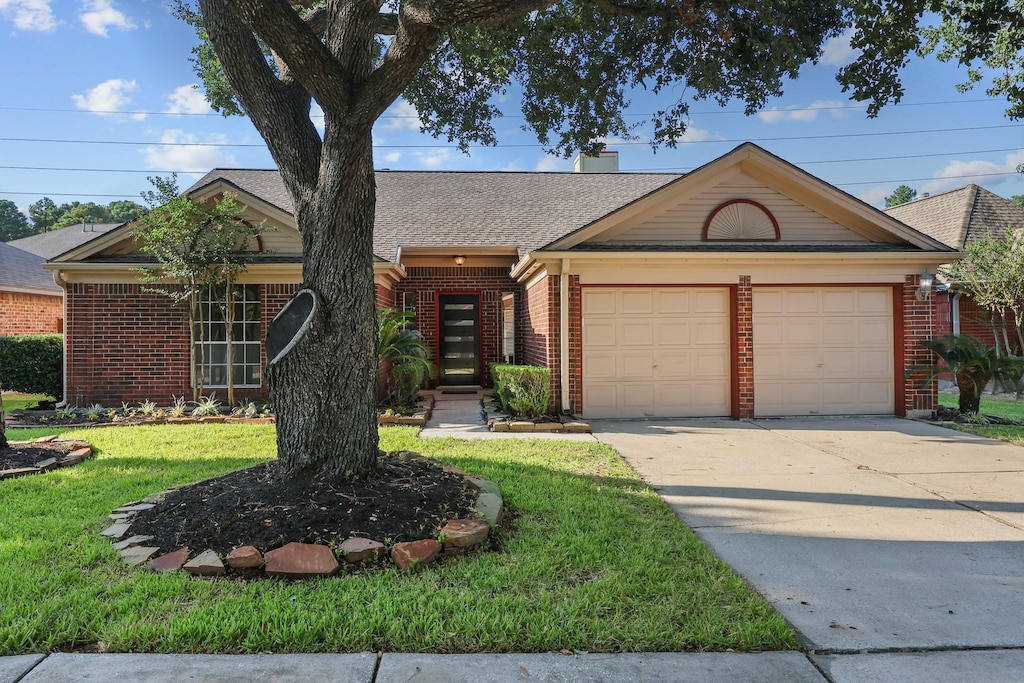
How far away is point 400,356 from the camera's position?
10203mm

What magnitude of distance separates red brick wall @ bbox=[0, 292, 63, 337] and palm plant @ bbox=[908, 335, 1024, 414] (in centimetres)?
2216

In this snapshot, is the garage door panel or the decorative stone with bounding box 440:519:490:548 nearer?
the decorative stone with bounding box 440:519:490:548

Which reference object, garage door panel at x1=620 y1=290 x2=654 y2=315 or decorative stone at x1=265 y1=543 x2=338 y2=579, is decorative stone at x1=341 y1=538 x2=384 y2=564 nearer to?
decorative stone at x1=265 y1=543 x2=338 y2=579

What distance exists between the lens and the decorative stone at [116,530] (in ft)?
13.2

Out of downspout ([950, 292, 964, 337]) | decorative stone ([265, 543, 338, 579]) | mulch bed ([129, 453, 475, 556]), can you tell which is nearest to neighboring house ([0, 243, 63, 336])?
mulch bed ([129, 453, 475, 556])

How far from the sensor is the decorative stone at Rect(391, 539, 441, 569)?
3.53 meters

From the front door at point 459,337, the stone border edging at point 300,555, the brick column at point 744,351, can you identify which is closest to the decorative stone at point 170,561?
the stone border edging at point 300,555

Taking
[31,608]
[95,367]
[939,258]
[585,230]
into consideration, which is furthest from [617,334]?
[95,367]

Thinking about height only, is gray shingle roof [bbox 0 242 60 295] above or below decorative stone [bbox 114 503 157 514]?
above

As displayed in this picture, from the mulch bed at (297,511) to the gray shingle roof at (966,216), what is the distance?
16.6 m

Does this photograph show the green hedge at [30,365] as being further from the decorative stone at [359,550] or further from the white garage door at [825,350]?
the white garage door at [825,350]

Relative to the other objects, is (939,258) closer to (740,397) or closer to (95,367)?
(740,397)

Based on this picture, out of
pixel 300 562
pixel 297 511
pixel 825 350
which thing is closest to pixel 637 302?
pixel 825 350

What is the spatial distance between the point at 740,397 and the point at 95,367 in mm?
11397
